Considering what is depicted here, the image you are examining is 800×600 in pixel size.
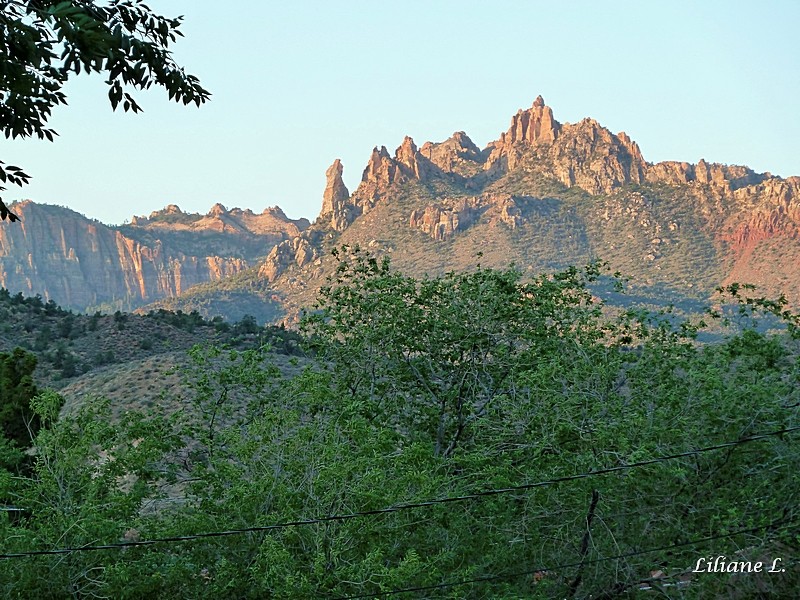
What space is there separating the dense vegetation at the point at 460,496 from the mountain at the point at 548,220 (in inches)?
3074

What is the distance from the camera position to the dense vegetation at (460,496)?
1309 centimetres

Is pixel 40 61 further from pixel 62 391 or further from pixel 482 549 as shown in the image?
pixel 62 391

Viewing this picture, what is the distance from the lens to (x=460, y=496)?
46.9 feet

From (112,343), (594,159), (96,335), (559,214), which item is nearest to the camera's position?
(112,343)

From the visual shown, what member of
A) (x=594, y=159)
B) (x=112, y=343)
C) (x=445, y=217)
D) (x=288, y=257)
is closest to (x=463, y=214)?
(x=445, y=217)

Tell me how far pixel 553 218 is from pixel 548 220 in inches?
47.2

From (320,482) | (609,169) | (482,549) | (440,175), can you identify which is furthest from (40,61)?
(440,175)

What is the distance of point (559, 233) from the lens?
122 m

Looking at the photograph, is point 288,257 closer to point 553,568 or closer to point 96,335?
point 96,335

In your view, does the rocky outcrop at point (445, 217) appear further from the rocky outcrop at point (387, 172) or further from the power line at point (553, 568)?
the power line at point (553, 568)

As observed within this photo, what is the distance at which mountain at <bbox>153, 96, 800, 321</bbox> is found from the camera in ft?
356

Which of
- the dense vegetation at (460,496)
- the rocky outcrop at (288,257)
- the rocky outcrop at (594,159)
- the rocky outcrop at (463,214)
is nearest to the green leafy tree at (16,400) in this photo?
the dense vegetation at (460,496)

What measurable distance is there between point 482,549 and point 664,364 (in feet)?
17.4

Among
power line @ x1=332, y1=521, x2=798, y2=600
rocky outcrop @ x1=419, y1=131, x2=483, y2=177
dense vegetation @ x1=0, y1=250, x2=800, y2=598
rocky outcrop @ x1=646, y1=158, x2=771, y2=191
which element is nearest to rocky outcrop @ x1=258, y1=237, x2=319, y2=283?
rocky outcrop @ x1=419, y1=131, x2=483, y2=177
